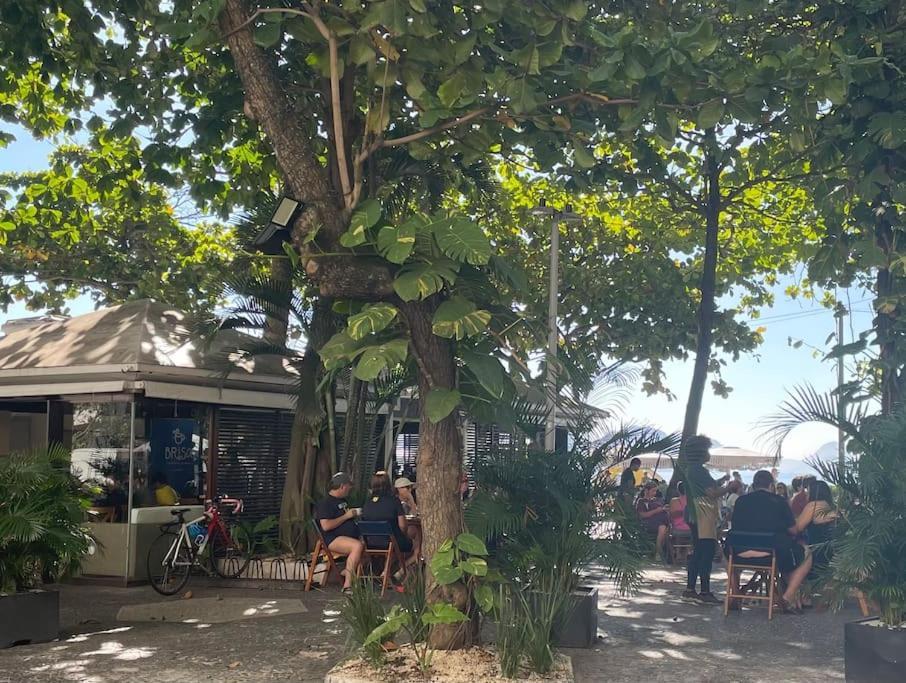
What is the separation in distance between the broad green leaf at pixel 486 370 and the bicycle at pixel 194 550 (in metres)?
6.10

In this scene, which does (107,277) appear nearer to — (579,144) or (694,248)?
(694,248)

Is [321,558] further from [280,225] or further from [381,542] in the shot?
[280,225]

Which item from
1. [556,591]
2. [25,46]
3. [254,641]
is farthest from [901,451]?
[25,46]

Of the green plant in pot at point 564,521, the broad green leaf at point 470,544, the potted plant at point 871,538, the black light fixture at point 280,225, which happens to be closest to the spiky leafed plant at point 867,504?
the potted plant at point 871,538

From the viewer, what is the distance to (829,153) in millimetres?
9930

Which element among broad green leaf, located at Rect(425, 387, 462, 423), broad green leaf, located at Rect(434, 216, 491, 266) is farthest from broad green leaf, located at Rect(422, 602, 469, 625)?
broad green leaf, located at Rect(434, 216, 491, 266)

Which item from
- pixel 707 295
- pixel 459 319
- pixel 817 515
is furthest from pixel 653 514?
pixel 459 319

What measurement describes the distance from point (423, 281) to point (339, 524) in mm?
4927

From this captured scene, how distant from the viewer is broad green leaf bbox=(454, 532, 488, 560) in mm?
7688

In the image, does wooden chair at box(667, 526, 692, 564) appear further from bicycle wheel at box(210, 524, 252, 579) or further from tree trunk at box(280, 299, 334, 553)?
bicycle wheel at box(210, 524, 252, 579)

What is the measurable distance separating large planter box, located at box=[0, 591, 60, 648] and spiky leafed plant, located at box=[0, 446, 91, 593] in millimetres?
148

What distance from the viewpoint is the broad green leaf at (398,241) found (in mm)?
7449

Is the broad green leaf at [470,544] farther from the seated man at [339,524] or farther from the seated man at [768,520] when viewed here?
the seated man at [768,520]

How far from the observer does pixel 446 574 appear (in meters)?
7.59
